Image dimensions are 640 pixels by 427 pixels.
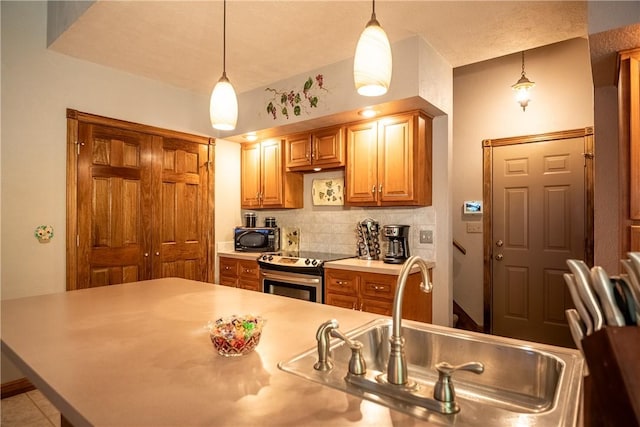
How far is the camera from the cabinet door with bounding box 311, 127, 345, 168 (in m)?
3.41

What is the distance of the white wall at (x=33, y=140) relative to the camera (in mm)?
2689

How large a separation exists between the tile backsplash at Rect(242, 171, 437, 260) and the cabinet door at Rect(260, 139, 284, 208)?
0.35 meters

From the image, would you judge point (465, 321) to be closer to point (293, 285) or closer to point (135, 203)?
point (293, 285)

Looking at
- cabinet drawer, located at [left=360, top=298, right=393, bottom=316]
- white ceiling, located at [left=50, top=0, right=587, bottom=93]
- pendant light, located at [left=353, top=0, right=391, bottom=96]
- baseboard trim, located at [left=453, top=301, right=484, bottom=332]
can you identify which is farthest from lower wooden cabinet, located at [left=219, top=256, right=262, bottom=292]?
pendant light, located at [left=353, top=0, right=391, bottom=96]

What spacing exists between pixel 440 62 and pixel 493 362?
253cm

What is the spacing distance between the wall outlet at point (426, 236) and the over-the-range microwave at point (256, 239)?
65.3 inches

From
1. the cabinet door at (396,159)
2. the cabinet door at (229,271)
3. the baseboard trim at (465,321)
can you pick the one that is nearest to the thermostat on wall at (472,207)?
the baseboard trim at (465,321)

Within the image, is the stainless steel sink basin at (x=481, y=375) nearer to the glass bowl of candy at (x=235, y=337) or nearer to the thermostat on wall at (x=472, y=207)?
the glass bowl of candy at (x=235, y=337)

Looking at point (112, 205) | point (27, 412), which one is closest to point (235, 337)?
point (27, 412)

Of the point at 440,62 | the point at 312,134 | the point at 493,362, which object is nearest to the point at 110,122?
the point at 312,134

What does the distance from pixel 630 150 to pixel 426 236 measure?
5.35ft

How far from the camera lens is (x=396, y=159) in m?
3.04

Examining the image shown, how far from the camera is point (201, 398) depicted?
32.4 inches

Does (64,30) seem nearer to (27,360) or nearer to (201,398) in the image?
(27,360)
